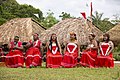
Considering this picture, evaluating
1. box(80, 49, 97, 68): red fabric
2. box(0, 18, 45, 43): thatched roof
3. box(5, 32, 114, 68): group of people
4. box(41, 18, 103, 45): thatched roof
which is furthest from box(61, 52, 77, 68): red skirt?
box(0, 18, 45, 43): thatched roof

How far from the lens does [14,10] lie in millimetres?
44781

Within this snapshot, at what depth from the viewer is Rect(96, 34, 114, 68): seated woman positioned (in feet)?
46.6

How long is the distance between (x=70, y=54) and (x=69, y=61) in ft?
0.90

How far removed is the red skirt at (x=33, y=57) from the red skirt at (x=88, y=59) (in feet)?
5.32

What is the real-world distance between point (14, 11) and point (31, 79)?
35.3m

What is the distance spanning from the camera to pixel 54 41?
1459 cm

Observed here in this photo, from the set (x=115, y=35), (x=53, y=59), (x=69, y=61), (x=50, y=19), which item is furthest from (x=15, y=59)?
(x=50, y=19)

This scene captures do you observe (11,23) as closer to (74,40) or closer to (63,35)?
(63,35)

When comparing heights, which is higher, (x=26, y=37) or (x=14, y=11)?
(x=14, y=11)

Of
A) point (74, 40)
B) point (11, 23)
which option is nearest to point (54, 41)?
point (74, 40)

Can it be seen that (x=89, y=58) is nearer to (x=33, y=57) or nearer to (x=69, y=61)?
(x=69, y=61)

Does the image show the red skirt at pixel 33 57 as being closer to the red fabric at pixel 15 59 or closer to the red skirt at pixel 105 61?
the red fabric at pixel 15 59

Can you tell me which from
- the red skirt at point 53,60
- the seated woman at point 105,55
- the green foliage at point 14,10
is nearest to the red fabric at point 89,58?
the seated woman at point 105,55

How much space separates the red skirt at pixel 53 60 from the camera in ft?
47.4
